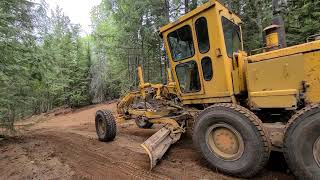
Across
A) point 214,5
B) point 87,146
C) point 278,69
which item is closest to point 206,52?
point 214,5

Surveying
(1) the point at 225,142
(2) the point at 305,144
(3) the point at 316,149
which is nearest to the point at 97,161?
(1) the point at 225,142

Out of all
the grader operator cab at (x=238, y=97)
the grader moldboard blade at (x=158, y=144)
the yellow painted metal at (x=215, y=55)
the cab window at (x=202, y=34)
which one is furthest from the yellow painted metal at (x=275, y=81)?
the grader moldboard blade at (x=158, y=144)

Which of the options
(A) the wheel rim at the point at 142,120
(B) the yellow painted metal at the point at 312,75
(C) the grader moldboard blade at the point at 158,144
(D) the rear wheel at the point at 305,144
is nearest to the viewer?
(D) the rear wheel at the point at 305,144

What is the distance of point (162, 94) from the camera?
6.91 metres

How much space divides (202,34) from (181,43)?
0.63m

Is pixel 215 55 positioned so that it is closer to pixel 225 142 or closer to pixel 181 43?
pixel 181 43

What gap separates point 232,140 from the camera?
426 cm

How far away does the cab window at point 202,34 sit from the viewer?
499 cm

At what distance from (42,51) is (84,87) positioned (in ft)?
49.1

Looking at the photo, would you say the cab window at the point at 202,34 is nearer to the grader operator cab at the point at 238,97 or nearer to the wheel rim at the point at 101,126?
the grader operator cab at the point at 238,97

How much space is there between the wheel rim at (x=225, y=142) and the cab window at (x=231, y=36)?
4.65 feet

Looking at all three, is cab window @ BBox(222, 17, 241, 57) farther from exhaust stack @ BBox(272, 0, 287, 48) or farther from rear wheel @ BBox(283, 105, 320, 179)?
rear wheel @ BBox(283, 105, 320, 179)

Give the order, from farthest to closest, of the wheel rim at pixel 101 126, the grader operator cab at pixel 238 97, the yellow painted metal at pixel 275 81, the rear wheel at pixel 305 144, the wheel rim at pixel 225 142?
the wheel rim at pixel 101 126 < the wheel rim at pixel 225 142 < the yellow painted metal at pixel 275 81 < the grader operator cab at pixel 238 97 < the rear wheel at pixel 305 144

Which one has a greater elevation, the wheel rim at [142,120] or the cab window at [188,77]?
the cab window at [188,77]
